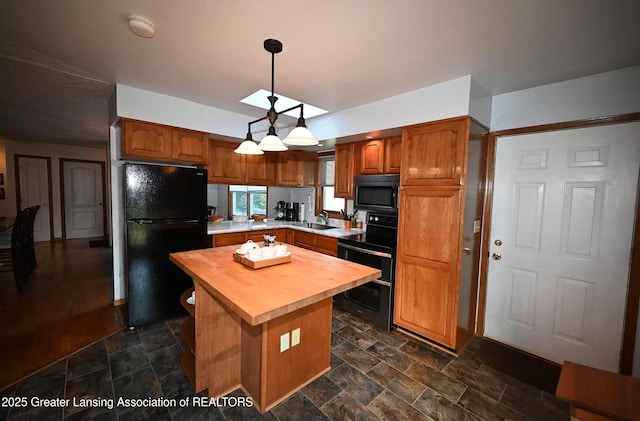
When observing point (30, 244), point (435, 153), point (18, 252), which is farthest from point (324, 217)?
point (30, 244)

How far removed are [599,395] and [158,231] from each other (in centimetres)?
328

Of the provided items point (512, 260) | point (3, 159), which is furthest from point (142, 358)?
point (3, 159)

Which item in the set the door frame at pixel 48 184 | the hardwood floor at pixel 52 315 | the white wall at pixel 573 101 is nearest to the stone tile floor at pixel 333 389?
the hardwood floor at pixel 52 315

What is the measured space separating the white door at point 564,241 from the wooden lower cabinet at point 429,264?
0.61 meters

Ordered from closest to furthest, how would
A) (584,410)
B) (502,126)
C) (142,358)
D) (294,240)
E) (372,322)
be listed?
1. (584,410)
2. (142,358)
3. (502,126)
4. (372,322)
5. (294,240)

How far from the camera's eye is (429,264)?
2443mm

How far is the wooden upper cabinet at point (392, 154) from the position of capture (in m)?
2.86

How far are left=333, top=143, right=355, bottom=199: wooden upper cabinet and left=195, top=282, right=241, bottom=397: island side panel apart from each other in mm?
2085

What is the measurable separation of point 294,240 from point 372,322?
1575mm

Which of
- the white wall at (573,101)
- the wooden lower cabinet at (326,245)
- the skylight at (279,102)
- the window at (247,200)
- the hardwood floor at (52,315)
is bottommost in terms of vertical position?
the hardwood floor at (52,315)

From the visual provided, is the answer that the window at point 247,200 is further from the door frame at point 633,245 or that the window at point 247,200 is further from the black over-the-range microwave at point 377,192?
the door frame at point 633,245

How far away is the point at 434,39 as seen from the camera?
5.49 ft

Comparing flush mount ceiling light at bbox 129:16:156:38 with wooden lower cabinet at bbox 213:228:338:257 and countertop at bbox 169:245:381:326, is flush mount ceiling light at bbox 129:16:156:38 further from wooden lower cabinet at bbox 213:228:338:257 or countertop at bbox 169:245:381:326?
wooden lower cabinet at bbox 213:228:338:257

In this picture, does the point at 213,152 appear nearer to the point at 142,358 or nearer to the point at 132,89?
the point at 132,89
